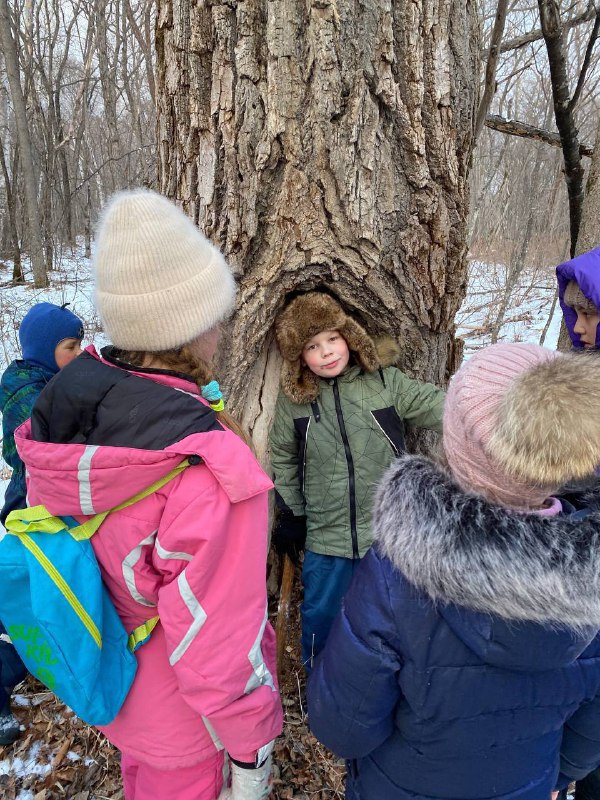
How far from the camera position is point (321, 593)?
215 centimetres

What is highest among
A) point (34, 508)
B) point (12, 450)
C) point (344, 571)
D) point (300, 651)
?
point (34, 508)

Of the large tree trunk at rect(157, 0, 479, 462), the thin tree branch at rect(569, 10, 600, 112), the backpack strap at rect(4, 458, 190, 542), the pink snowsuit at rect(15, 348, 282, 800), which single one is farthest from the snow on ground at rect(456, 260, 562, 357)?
the backpack strap at rect(4, 458, 190, 542)

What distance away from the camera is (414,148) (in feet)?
6.01

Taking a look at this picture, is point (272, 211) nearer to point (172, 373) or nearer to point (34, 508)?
point (172, 373)

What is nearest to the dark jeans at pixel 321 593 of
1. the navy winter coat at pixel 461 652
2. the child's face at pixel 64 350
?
the navy winter coat at pixel 461 652

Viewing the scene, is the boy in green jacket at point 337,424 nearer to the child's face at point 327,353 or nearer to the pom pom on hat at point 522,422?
the child's face at point 327,353

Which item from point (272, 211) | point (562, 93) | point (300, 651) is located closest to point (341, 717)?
point (300, 651)

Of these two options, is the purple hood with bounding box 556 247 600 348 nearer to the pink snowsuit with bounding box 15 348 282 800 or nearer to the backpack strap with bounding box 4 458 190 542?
the pink snowsuit with bounding box 15 348 282 800

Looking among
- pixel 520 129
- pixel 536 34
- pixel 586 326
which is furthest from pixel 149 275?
pixel 536 34

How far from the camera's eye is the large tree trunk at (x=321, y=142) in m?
1.69

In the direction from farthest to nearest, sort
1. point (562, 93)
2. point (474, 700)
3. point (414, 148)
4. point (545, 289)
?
A: point (545, 289), point (562, 93), point (414, 148), point (474, 700)

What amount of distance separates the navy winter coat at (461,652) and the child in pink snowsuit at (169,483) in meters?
0.26

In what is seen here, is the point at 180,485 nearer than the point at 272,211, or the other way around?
the point at 180,485

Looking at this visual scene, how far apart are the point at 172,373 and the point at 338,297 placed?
1.08m
